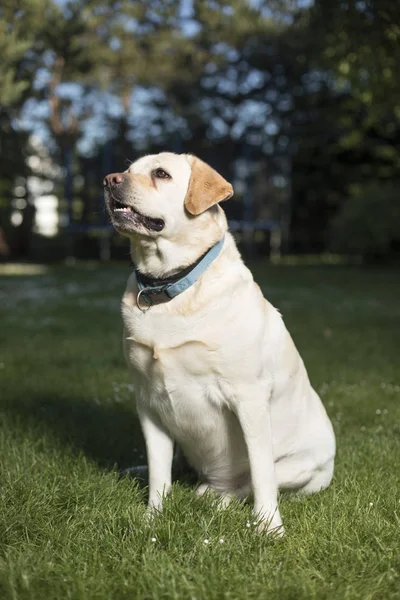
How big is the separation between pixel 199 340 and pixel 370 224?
62.8 feet

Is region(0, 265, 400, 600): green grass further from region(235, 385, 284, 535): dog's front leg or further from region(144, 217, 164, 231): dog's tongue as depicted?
region(144, 217, 164, 231): dog's tongue

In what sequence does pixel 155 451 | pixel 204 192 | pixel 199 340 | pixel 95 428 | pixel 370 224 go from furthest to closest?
pixel 370 224 < pixel 95 428 < pixel 155 451 < pixel 204 192 < pixel 199 340

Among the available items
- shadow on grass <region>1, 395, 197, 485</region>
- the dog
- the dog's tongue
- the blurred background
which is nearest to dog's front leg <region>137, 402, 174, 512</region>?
the dog

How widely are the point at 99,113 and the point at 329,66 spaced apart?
2320cm

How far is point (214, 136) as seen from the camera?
110ft

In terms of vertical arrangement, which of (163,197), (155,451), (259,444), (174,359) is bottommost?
(155,451)

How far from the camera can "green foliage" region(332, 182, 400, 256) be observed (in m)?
21.3

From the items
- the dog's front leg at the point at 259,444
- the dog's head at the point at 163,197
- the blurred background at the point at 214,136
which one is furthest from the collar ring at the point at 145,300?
the blurred background at the point at 214,136

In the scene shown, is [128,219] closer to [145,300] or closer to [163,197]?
[163,197]

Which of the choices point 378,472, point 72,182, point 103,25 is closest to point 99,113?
point 103,25

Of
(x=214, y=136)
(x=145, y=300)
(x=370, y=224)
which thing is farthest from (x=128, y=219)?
(x=214, y=136)

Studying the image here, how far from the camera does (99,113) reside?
3177cm

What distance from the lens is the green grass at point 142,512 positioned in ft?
8.34

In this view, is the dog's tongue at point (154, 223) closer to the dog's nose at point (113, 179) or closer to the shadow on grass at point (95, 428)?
the dog's nose at point (113, 179)
